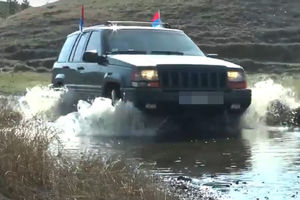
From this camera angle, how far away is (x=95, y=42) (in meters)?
11.7

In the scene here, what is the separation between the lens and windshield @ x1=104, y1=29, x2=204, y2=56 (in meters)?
11.2

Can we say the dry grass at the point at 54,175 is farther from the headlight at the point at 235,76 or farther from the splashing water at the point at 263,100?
the splashing water at the point at 263,100

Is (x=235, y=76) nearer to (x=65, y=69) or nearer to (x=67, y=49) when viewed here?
(x=65, y=69)

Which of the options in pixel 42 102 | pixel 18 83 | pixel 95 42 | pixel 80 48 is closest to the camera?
pixel 95 42

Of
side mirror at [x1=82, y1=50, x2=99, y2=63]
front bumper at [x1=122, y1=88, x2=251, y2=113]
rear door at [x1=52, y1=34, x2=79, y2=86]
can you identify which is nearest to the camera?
front bumper at [x1=122, y1=88, x2=251, y2=113]

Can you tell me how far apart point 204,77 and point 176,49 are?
52.9 inches

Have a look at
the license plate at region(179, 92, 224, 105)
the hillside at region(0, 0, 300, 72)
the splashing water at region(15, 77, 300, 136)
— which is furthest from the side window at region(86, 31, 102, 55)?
the hillside at region(0, 0, 300, 72)

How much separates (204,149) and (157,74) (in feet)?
4.83

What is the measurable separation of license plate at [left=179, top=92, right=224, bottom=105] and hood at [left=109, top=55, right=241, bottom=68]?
428 mm

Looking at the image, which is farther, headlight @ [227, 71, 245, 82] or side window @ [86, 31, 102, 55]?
side window @ [86, 31, 102, 55]

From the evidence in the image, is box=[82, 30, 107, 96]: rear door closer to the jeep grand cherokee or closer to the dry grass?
the jeep grand cherokee

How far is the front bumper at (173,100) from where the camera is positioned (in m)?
10.0

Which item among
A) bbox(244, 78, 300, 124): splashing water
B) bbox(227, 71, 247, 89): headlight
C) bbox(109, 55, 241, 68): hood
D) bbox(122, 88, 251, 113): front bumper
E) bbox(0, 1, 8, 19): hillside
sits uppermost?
bbox(0, 1, 8, 19): hillside

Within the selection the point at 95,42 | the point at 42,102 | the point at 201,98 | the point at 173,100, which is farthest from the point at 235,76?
the point at 42,102
